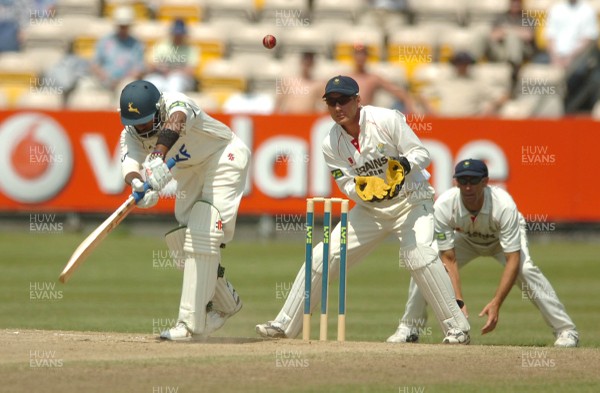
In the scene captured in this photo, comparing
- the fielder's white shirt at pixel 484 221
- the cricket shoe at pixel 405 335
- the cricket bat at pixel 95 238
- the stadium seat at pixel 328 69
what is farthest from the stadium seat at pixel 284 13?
the cricket bat at pixel 95 238

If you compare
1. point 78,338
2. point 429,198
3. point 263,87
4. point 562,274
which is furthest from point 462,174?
point 263,87

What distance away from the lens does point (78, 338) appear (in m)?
9.82

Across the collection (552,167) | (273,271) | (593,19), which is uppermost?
(593,19)

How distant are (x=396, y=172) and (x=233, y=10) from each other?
12.4 m

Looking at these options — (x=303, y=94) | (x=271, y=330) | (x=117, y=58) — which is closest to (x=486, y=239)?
(x=271, y=330)

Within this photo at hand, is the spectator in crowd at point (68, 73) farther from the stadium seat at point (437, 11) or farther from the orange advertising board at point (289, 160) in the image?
the stadium seat at point (437, 11)

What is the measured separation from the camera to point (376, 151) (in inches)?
386

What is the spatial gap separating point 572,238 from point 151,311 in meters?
7.77

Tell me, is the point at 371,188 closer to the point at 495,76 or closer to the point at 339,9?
the point at 495,76

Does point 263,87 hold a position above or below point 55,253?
above

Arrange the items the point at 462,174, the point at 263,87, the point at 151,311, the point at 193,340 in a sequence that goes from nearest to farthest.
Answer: the point at 193,340 → the point at 462,174 → the point at 151,311 → the point at 263,87

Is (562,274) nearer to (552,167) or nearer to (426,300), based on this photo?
(552,167)

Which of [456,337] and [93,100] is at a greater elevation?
[93,100]

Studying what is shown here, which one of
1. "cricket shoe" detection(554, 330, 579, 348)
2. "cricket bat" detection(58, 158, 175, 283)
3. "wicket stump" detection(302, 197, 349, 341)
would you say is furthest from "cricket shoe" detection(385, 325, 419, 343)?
"cricket bat" detection(58, 158, 175, 283)
